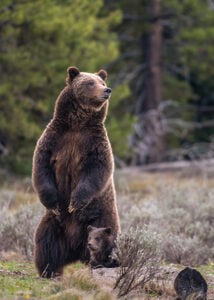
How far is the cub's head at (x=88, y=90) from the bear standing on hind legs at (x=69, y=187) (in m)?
0.22

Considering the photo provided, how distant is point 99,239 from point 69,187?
72 cm

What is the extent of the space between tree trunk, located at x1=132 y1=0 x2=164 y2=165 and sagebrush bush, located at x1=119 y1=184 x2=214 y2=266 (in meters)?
12.3

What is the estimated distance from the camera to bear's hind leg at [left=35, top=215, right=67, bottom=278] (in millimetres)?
8227

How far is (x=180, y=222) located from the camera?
1202 centimetres

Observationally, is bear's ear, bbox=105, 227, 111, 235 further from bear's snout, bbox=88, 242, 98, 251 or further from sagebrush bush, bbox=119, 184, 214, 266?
sagebrush bush, bbox=119, 184, 214, 266

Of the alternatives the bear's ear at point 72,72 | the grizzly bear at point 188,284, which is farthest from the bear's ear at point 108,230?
the bear's ear at point 72,72

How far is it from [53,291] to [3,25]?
13.2 m

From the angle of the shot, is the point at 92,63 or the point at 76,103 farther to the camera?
the point at 92,63

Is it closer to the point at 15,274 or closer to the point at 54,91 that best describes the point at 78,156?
the point at 15,274

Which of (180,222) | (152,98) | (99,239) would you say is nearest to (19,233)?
(180,222)

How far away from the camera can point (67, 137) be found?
831 cm

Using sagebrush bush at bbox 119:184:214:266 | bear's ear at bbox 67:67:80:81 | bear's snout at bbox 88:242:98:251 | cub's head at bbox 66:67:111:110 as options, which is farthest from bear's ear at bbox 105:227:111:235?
bear's ear at bbox 67:67:80:81

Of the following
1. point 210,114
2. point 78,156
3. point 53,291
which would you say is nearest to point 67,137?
point 78,156

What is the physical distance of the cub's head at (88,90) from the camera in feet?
28.0
